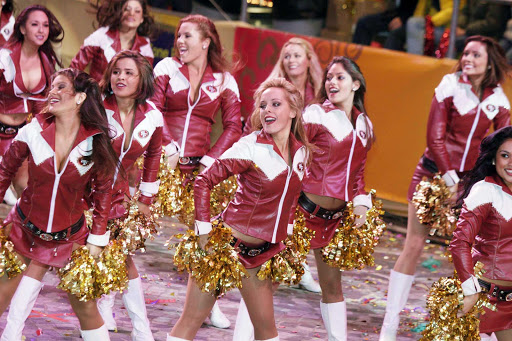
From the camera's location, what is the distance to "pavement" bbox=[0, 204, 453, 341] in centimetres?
541

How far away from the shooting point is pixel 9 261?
415 centimetres

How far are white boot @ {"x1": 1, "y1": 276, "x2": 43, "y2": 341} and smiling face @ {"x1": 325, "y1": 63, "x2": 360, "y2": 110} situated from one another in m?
2.07

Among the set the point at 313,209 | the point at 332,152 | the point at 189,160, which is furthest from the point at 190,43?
the point at 313,209

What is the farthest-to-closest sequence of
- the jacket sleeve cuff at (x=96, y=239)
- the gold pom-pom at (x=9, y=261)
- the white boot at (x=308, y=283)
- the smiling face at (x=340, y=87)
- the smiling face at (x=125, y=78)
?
the white boot at (x=308, y=283), the smiling face at (x=340, y=87), the smiling face at (x=125, y=78), the jacket sleeve cuff at (x=96, y=239), the gold pom-pom at (x=9, y=261)

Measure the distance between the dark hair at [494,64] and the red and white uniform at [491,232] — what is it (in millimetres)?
1712

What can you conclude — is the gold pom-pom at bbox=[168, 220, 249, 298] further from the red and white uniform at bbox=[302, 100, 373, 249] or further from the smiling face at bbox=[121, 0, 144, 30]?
the smiling face at bbox=[121, 0, 144, 30]

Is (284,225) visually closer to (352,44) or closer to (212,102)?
(212,102)

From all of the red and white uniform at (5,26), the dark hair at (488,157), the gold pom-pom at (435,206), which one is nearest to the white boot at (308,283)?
the gold pom-pom at (435,206)

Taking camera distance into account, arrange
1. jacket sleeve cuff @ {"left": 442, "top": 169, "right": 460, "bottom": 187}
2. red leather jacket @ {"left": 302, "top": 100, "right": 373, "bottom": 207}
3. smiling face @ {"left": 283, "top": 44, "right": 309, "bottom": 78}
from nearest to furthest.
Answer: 1. red leather jacket @ {"left": 302, "top": 100, "right": 373, "bottom": 207}
2. jacket sleeve cuff @ {"left": 442, "top": 169, "right": 460, "bottom": 187}
3. smiling face @ {"left": 283, "top": 44, "right": 309, "bottom": 78}

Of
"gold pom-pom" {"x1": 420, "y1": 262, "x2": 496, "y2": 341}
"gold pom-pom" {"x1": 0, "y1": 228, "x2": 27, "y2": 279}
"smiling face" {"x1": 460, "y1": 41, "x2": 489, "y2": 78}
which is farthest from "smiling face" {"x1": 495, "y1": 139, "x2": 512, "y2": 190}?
"gold pom-pom" {"x1": 0, "y1": 228, "x2": 27, "y2": 279}

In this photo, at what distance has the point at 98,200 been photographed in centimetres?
436

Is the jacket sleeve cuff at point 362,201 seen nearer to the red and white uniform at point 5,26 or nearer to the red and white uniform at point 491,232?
the red and white uniform at point 491,232

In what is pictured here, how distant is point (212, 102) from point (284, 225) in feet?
5.73

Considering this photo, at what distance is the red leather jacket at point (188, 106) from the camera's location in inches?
232
